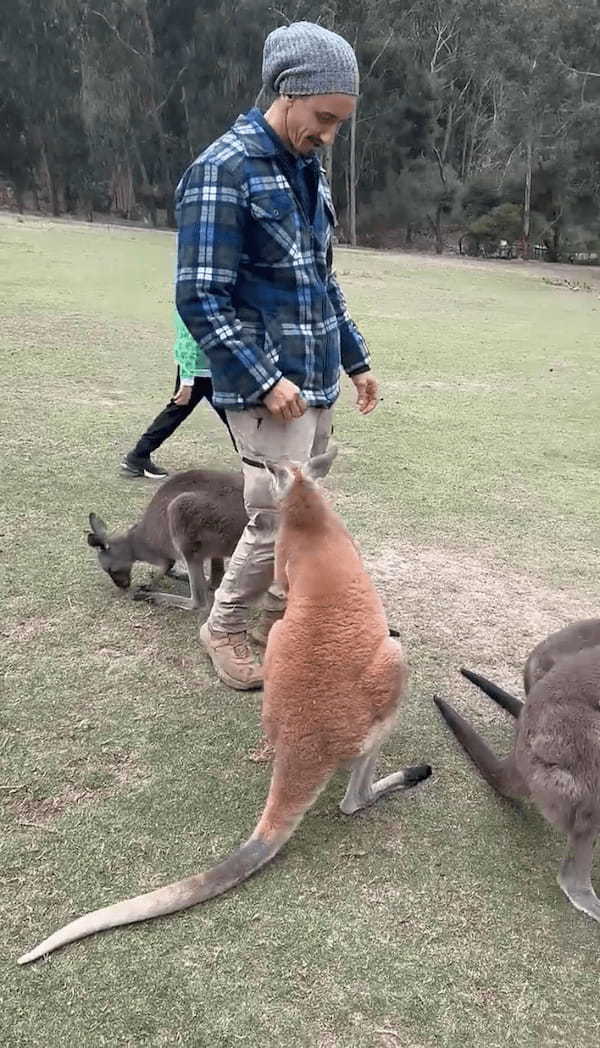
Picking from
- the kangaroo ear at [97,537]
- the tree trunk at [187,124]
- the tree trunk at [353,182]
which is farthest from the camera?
the tree trunk at [187,124]

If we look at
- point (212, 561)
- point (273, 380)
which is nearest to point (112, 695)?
point (212, 561)

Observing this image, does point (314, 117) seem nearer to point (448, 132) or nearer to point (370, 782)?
point (370, 782)

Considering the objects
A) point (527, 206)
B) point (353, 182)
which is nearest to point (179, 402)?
point (527, 206)

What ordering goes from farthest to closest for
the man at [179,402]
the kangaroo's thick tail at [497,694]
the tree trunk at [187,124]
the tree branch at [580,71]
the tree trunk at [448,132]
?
1. the tree trunk at [448,132]
2. the tree trunk at [187,124]
3. the tree branch at [580,71]
4. the man at [179,402]
5. the kangaroo's thick tail at [497,694]

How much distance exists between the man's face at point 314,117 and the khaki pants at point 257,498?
0.71 metres

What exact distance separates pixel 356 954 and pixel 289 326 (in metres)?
1.56

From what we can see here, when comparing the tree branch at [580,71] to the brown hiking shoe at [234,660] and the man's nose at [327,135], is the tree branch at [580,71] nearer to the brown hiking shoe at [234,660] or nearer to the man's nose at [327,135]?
the man's nose at [327,135]

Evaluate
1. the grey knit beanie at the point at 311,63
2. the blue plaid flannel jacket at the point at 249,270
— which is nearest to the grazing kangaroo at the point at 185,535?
the blue plaid flannel jacket at the point at 249,270

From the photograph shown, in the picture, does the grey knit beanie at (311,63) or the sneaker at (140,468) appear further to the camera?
the sneaker at (140,468)

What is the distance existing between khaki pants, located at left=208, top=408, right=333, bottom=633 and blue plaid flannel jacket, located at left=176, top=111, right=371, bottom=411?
86 millimetres

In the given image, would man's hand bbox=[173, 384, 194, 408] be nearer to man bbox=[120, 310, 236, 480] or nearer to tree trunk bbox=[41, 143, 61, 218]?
man bbox=[120, 310, 236, 480]

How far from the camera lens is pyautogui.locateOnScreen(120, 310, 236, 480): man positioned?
3.80m

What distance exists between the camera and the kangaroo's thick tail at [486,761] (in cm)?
220

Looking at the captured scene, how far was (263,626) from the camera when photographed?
313 centimetres
